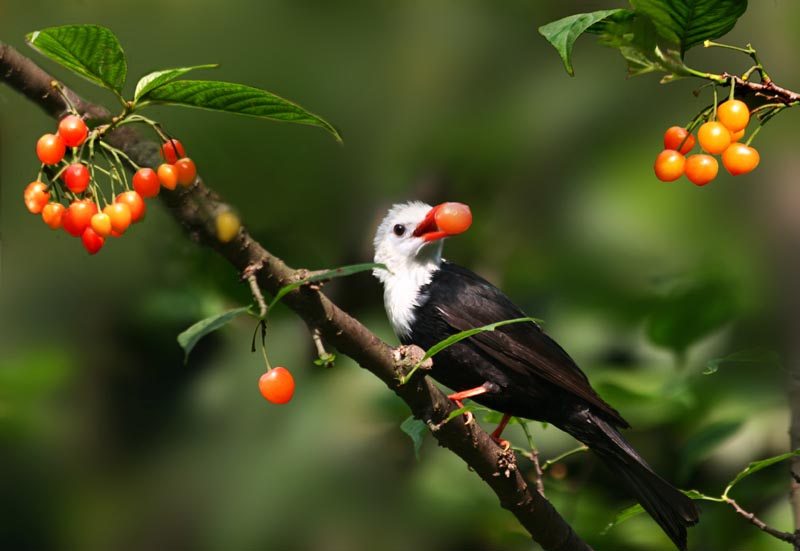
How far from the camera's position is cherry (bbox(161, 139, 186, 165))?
1322 millimetres


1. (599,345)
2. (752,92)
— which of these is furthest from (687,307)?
(752,92)

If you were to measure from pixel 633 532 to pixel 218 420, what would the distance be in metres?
1.36

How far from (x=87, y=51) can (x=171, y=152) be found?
0.53ft

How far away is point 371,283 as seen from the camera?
3.13m

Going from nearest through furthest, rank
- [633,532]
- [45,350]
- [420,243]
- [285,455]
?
1. [420,243]
2. [633,532]
3. [45,350]
4. [285,455]

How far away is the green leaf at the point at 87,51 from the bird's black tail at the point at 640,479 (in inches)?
52.7

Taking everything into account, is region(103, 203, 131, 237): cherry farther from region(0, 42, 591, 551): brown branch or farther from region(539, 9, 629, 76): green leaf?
region(539, 9, 629, 76): green leaf

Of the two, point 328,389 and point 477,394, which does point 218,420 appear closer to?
point 328,389

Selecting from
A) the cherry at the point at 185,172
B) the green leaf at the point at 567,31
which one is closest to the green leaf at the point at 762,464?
the green leaf at the point at 567,31

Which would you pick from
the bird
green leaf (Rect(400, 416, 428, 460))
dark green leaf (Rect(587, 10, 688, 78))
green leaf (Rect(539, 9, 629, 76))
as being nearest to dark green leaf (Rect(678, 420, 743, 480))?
the bird

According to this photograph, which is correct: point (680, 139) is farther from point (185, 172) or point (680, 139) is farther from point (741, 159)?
point (185, 172)

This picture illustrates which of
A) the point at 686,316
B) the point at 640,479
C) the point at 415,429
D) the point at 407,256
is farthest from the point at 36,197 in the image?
the point at 686,316

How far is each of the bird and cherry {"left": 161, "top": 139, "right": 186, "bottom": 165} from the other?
0.98 m

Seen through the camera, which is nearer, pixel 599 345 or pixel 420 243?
pixel 420 243
